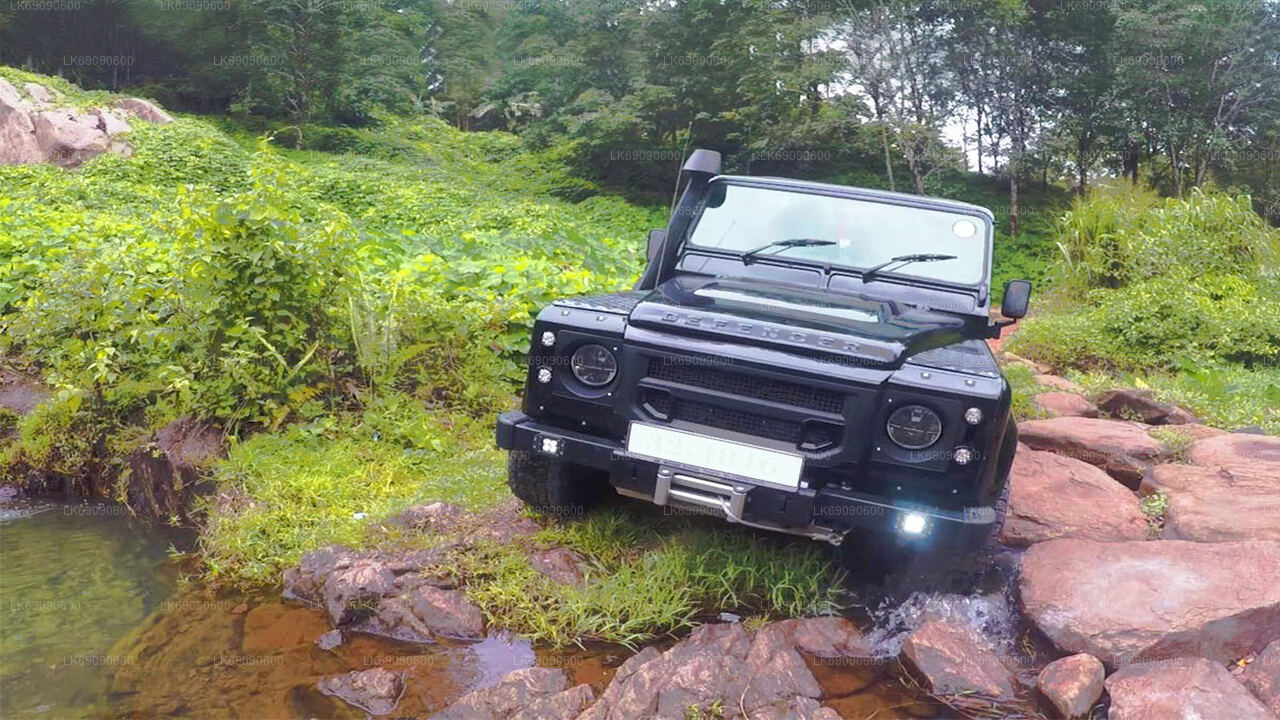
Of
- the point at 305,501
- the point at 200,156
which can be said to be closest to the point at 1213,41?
the point at 200,156

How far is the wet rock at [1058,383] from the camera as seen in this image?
24.7 ft

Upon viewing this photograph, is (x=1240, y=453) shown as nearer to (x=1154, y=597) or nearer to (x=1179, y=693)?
(x=1154, y=597)

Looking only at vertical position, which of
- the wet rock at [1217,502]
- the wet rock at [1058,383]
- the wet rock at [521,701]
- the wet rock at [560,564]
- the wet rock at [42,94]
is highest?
the wet rock at [42,94]

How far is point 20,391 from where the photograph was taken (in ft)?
20.5

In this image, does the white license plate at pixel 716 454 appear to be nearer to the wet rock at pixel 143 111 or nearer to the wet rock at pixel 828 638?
the wet rock at pixel 828 638

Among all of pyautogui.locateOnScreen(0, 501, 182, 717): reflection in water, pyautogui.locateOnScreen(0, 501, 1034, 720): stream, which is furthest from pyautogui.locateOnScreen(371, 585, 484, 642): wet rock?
pyautogui.locateOnScreen(0, 501, 182, 717): reflection in water

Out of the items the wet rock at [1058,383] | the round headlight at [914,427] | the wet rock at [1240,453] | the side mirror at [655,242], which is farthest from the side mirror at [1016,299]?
the wet rock at [1058,383]

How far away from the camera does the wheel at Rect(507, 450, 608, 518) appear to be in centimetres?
421

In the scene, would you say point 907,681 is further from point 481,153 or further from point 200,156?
point 481,153

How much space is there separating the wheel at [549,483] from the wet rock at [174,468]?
1849mm

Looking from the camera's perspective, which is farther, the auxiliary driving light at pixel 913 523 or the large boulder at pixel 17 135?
the large boulder at pixel 17 135

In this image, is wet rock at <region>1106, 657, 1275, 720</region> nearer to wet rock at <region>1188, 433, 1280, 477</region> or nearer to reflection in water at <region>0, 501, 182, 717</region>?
wet rock at <region>1188, 433, 1280, 477</region>

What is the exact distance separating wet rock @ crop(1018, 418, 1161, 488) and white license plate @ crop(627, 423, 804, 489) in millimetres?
2787

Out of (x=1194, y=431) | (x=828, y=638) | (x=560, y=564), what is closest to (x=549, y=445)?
(x=560, y=564)
